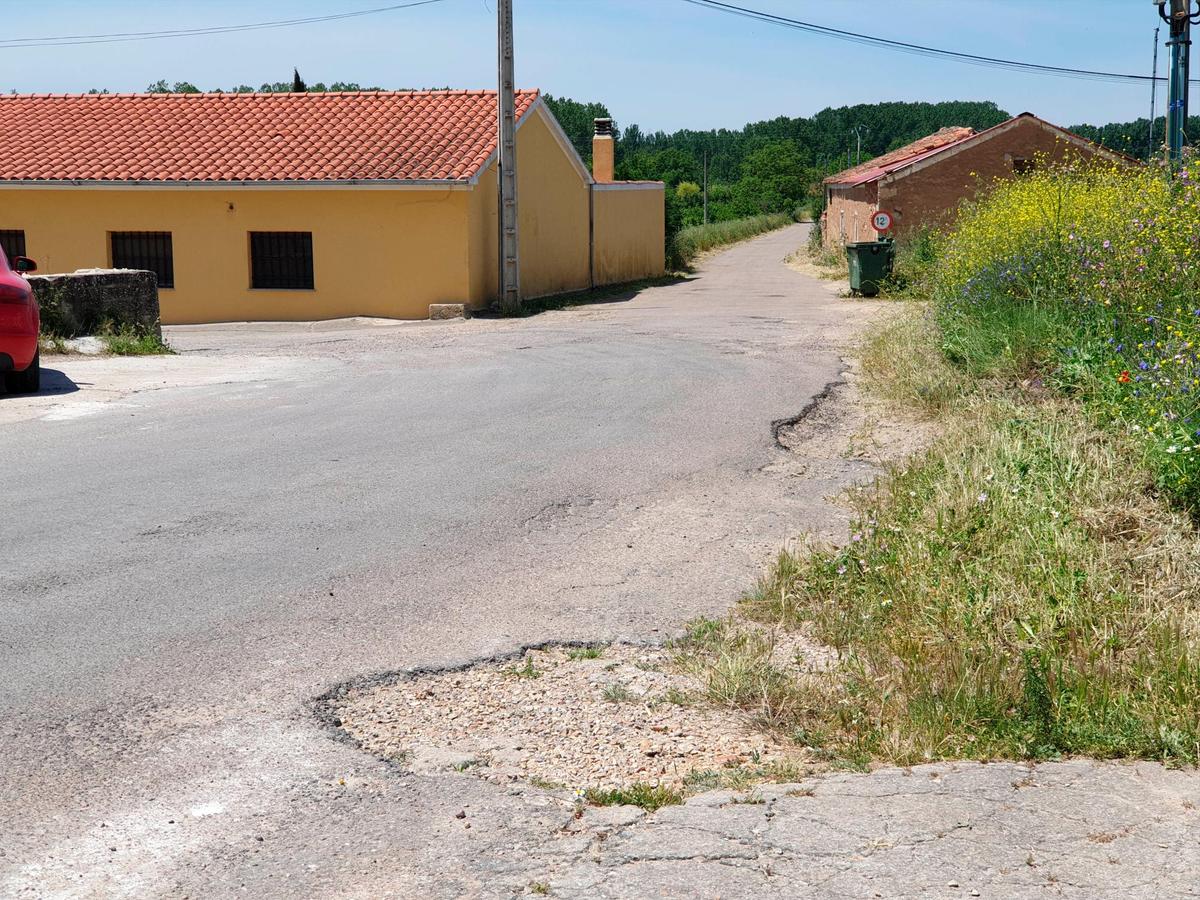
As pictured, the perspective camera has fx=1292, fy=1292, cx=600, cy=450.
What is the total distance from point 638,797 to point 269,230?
21815mm

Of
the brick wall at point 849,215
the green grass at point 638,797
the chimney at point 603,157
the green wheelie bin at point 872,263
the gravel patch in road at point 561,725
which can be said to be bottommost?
the gravel patch in road at point 561,725

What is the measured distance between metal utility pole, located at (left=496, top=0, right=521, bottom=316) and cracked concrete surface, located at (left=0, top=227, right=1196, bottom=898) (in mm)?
10803

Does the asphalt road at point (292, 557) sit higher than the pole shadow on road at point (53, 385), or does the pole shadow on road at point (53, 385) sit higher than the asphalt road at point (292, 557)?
the pole shadow on road at point (53, 385)

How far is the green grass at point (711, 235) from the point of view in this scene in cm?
3982

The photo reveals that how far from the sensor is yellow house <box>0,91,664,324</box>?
23.5 m

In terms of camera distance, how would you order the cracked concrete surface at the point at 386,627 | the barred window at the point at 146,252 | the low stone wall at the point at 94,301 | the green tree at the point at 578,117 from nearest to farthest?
the cracked concrete surface at the point at 386,627, the low stone wall at the point at 94,301, the barred window at the point at 146,252, the green tree at the point at 578,117

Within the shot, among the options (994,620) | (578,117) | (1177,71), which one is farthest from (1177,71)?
(578,117)

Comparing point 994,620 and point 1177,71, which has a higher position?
point 1177,71

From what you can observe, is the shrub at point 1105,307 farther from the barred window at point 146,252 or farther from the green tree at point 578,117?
the green tree at point 578,117

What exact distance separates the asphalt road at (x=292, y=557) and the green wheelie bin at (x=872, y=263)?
489 inches

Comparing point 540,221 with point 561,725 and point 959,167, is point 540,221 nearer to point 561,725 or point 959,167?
point 959,167

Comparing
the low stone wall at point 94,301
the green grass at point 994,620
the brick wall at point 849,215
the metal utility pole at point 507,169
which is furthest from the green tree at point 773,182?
the green grass at point 994,620

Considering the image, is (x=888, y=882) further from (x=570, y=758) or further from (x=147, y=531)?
(x=147, y=531)

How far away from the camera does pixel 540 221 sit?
26.9m
